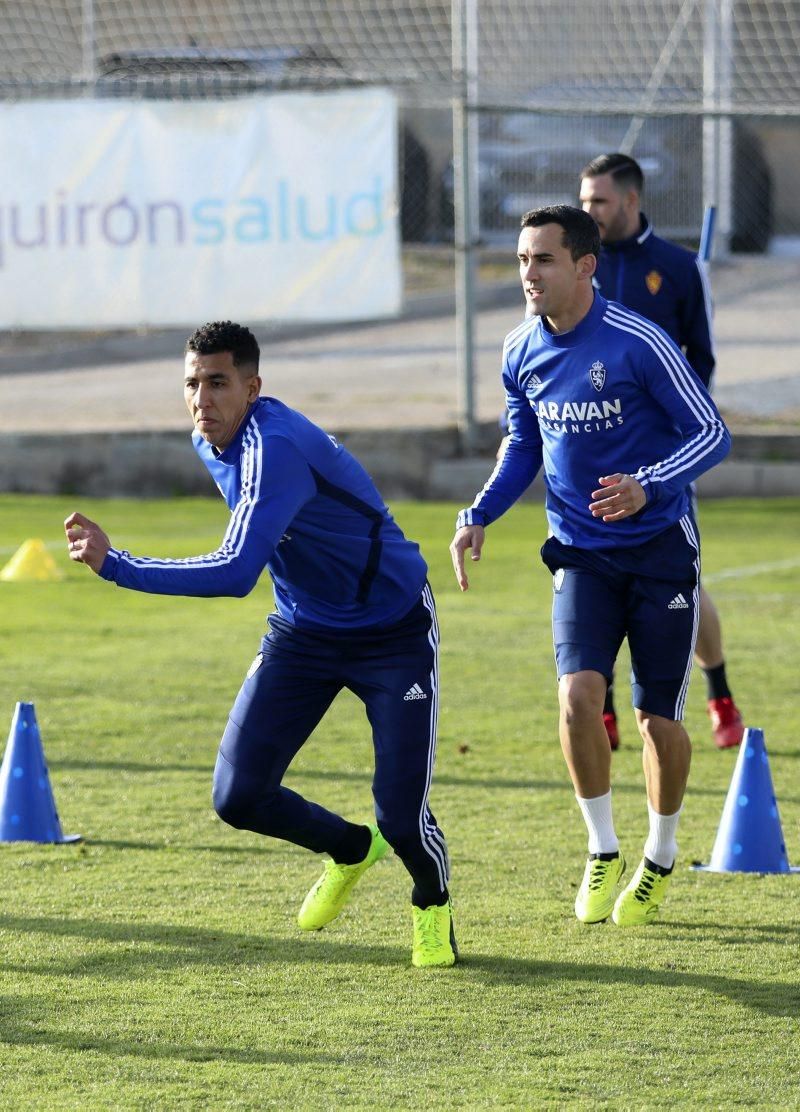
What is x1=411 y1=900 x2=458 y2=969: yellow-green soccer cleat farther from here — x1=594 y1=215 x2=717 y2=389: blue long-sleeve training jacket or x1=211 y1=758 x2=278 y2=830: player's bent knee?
x1=594 y1=215 x2=717 y2=389: blue long-sleeve training jacket

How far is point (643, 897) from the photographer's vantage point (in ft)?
17.5

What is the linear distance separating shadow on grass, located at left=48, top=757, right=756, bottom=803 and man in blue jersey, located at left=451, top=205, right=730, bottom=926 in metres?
1.44

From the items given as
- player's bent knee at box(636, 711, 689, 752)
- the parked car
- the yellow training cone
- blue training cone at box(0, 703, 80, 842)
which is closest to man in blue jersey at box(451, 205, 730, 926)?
player's bent knee at box(636, 711, 689, 752)

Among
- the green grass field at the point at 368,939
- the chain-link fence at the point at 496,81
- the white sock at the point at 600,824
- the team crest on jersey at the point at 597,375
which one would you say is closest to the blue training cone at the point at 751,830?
the green grass field at the point at 368,939

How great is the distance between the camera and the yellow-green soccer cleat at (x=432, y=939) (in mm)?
4871

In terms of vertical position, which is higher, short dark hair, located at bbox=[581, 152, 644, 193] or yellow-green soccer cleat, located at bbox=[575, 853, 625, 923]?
short dark hair, located at bbox=[581, 152, 644, 193]

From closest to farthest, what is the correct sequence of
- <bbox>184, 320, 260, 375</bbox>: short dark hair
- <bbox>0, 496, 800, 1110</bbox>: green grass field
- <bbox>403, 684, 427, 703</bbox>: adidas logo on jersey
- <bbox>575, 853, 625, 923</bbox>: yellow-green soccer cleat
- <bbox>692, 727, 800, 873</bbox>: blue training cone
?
1. <bbox>0, 496, 800, 1110</bbox>: green grass field
2. <bbox>184, 320, 260, 375</bbox>: short dark hair
3. <bbox>403, 684, 427, 703</bbox>: adidas logo on jersey
4. <bbox>575, 853, 625, 923</bbox>: yellow-green soccer cleat
5. <bbox>692, 727, 800, 873</bbox>: blue training cone

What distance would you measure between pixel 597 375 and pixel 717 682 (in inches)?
106

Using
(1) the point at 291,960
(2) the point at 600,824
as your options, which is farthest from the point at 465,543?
(1) the point at 291,960

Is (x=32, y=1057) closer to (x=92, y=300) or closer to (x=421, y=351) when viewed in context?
(x=92, y=300)

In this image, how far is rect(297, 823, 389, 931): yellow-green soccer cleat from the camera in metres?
5.20

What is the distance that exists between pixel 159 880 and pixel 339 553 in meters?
1.48

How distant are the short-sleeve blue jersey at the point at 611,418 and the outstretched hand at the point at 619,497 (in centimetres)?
11

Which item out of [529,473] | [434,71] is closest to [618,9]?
[434,71]
